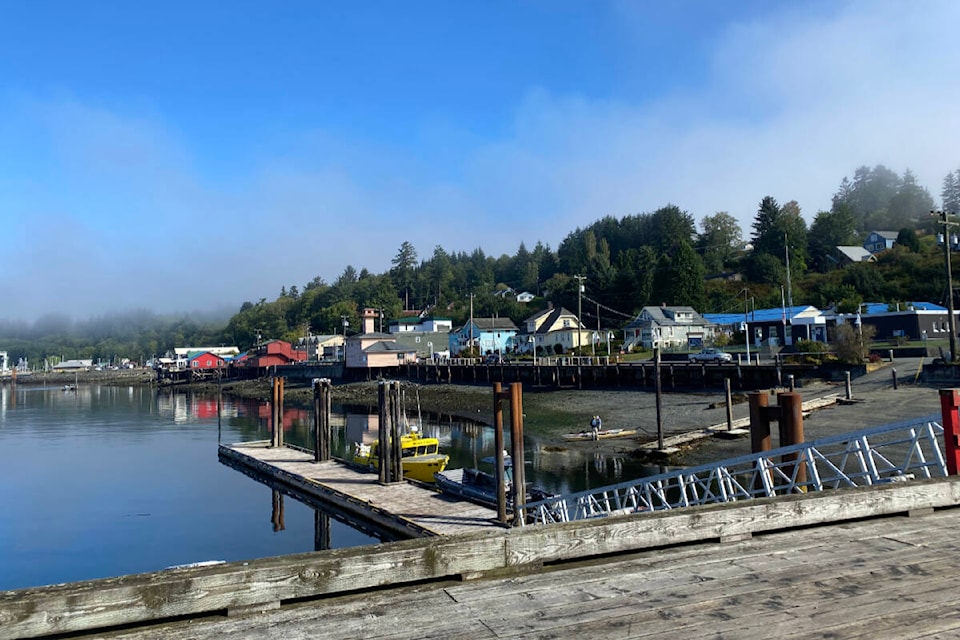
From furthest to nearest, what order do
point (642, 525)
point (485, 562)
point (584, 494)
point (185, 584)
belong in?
1. point (584, 494)
2. point (642, 525)
3. point (485, 562)
4. point (185, 584)

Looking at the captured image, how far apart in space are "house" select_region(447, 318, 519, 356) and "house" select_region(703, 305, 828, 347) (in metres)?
40.2

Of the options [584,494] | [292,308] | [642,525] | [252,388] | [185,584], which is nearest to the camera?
[185,584]

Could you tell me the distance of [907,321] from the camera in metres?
63.9

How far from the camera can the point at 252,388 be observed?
10675 cm

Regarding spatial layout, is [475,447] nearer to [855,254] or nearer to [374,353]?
[374,353]

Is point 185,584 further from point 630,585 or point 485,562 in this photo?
point 630,585

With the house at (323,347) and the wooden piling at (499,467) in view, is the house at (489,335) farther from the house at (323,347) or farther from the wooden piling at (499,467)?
the wooden piling at (499,467)

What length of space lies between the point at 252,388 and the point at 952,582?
111287mm

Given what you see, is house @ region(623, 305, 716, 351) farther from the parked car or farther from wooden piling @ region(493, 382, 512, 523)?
wooden piling @ region(493, 382, 512, 523)

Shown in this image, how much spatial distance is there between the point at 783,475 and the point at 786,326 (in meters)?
66.9

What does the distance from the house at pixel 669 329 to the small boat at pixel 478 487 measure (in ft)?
192

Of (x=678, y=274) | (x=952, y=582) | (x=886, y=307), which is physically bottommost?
(x=952, y=582)

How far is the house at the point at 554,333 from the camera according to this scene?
91.0m

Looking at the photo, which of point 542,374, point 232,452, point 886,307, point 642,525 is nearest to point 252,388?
point 542,374
